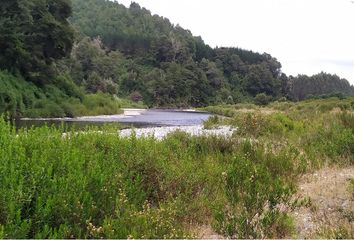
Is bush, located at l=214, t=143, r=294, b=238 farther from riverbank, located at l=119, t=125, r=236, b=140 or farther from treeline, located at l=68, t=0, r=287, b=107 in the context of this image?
treeline, located at l=68, t=0, r=287, b=107

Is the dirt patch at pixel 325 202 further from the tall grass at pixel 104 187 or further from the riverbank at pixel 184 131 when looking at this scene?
the riverbank at pixel 184 131

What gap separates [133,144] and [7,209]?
3743 millimetres

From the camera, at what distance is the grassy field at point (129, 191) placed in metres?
5.09

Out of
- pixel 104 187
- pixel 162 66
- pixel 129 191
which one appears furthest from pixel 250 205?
pixel 162 66

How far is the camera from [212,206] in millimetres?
6395

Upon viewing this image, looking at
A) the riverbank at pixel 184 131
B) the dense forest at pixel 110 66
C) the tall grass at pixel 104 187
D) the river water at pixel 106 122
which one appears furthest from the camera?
the dense forest at pixel 110 66

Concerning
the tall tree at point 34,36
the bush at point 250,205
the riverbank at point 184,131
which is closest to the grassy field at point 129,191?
the bush at point 250,205

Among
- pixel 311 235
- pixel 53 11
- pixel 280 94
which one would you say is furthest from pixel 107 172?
pixel 280 94

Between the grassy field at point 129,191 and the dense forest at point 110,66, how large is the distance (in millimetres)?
31734

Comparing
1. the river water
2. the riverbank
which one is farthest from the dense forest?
the riverbank

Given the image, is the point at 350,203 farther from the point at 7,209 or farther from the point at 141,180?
the point at 7,209

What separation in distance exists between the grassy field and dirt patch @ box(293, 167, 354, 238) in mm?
222

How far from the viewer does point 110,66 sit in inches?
4232

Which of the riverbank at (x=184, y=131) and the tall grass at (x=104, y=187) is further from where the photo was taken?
the riverbank at (x=184, y=131)
